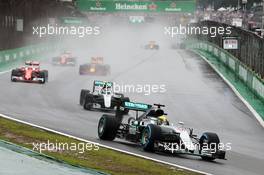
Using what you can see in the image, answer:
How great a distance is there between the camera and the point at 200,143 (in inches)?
660

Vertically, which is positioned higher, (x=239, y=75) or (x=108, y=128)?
(x=239, y=75)

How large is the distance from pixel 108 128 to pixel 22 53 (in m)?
35.8

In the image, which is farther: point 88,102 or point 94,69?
point 94,69

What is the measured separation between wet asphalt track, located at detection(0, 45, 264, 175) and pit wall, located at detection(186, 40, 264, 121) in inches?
26.8

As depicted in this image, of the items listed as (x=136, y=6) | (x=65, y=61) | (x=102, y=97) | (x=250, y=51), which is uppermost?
(x=136, y=6)

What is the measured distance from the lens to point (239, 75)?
40.1 metres

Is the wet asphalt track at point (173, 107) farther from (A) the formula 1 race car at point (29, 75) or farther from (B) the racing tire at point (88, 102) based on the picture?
(A) the formula 1 race car at point (29, 75)

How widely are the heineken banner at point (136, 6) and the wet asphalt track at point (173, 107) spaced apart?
585 inches

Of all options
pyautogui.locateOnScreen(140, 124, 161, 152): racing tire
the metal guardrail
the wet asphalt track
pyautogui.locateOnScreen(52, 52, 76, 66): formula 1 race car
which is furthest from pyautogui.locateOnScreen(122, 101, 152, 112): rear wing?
pyautogui.locateOnScreen(52, 52, 76, 66): formula 1 race car

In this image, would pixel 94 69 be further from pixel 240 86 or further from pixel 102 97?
pixel 102 97

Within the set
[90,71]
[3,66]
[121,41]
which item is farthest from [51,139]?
[121,41]

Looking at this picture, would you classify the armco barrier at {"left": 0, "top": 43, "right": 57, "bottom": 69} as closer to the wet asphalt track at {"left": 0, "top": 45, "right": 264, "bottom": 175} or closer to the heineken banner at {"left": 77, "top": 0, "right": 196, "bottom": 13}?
the wet asphalt track at {"left": 0, "top": 45, "right": 264, "bottom": 175}

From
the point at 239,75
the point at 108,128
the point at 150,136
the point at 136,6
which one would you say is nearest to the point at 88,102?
the point at 108,128

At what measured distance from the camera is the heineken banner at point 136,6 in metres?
65.9
